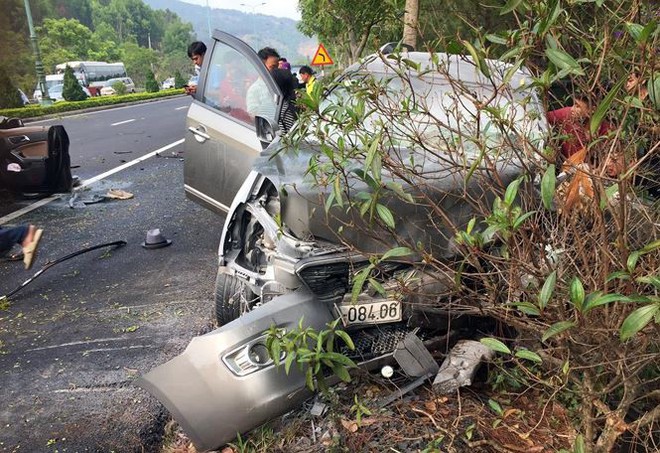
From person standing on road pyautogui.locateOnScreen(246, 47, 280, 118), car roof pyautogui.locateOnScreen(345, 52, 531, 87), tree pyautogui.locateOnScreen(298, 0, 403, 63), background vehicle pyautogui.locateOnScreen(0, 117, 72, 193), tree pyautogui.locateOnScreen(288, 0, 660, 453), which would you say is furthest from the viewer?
tree pyautogui.locateOnScreen(298, 0, 403, 63)

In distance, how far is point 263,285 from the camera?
10.0ft

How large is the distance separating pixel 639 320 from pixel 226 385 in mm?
1761

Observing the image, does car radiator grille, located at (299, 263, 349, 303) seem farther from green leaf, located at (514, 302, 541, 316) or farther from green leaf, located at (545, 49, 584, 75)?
green leaf, located at (545, 49, 584, 75)

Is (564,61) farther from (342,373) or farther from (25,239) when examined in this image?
(25,239)

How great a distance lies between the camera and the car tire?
3.43 metres

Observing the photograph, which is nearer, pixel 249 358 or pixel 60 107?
pixel 249 358

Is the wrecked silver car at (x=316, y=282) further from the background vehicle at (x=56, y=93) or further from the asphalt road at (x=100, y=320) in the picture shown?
the background vehicle at (x=56, y=93)

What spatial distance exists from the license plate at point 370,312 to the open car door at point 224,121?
6.22 ft

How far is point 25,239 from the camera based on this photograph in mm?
4383

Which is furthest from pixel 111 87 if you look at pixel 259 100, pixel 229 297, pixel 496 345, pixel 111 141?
pixel 496 345

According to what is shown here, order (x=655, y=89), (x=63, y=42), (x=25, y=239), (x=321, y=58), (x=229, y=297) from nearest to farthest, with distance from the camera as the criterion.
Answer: (x=655, y=89)
(x=229, y=297)
(x=25, y=239)
(x=321, y=58)
(x=63, y=42)

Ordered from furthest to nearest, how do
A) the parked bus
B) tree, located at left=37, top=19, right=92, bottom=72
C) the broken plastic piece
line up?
tree, located at left=37, top=19, right=92, bottom=72, the parked bus, the broken plastic piece

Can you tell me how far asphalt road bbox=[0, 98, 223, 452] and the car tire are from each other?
38cm

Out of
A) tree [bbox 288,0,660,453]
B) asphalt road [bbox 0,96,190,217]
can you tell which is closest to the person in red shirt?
tree [bbox 288,0,660,453]
